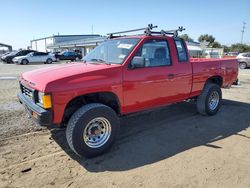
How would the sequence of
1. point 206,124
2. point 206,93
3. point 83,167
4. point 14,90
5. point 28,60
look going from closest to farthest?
point 83,167 → point 206,124 → point 206,93 → point 14,90 → point 28,60

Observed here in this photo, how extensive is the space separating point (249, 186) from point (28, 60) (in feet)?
94.4

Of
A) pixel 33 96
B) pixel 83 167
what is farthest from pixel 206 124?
pixel 33 96

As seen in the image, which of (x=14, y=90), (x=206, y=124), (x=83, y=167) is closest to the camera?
(x=83, y=167)

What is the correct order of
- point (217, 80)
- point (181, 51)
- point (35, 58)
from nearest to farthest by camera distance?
point (181, 51)
point (217, 80)
point (35, 58)

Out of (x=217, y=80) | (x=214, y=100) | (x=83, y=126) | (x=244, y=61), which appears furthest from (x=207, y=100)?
(x=244, y=61)

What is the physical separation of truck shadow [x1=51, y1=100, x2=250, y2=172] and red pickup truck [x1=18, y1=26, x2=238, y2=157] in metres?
0.34

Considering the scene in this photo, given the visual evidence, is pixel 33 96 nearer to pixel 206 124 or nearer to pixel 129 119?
pixel 129 119

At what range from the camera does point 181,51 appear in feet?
18.3

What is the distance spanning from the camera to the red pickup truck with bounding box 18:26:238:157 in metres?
3.81

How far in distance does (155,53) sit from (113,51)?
0.85 m

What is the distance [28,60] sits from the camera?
93.9 feet

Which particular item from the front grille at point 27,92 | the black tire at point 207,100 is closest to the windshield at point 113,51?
the front grille at point 27,92

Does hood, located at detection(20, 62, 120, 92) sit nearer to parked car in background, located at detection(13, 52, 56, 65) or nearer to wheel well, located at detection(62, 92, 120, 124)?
wheel well, located at detection(62, 92, 120, 124)

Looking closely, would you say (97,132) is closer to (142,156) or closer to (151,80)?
(142,156)
